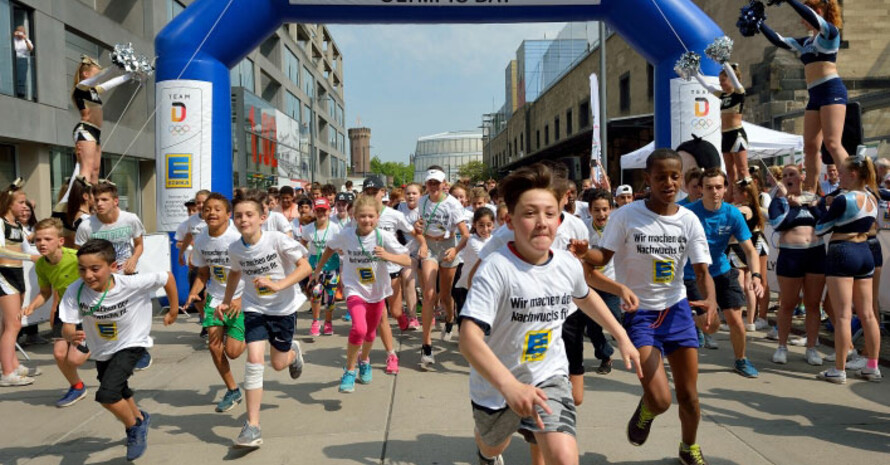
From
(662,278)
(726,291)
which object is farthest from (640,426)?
(726,291)

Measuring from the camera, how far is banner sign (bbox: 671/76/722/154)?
9492 millimetres

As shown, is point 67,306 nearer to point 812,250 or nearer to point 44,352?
point 44,352

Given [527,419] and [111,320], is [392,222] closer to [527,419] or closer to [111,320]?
[111,320]

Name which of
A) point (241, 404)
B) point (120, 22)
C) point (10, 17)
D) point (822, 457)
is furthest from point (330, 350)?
point (120, 22)

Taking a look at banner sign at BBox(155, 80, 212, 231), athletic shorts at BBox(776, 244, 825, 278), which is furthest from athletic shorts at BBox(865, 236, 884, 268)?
banner sign at BBox(155, 80, 212, 231)

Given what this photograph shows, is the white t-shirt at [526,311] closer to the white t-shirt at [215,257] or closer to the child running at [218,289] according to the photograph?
the child running at [218,289]

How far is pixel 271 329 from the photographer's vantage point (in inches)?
190

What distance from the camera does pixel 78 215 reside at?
7.16 m

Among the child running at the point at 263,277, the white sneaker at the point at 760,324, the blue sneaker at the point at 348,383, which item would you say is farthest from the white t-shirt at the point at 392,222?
the white sneaker at the point at 760,324

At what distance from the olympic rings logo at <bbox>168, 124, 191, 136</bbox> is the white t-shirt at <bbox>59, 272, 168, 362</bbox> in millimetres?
5898

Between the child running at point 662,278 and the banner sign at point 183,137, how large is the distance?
766 centimetres

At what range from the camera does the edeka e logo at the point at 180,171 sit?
31.7 ft

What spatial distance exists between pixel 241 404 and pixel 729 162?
647 cm

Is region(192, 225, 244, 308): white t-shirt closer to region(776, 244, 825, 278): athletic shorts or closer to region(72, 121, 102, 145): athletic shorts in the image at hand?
region(72, 121, 102, 145): athletic shorts
